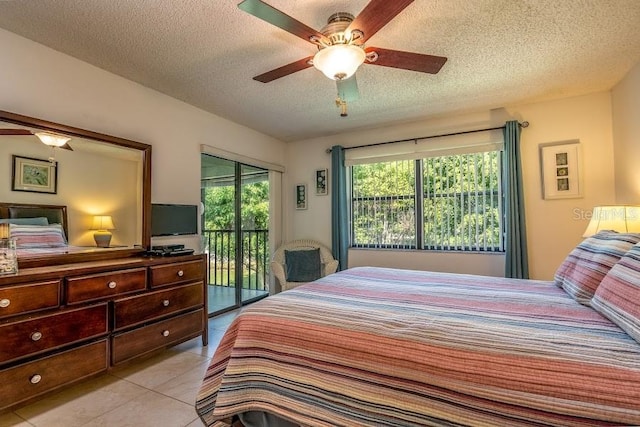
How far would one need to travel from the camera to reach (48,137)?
2232 millimetres

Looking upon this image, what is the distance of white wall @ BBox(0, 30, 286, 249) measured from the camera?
83.4 inches

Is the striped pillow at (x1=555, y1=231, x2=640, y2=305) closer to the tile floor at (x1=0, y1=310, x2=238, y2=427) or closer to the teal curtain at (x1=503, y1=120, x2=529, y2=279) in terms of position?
the teal curtain at (x1=503, y1=120, x2=529, y2=279)

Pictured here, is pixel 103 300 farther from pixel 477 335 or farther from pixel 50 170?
pixel 477 335

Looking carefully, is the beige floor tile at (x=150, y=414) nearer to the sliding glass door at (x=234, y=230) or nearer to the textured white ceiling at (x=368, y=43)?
the sliding glass door at (x=234, y=230)

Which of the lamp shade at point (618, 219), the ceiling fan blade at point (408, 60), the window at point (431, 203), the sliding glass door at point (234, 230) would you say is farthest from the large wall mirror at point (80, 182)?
the lamp shade at point (618, 219)

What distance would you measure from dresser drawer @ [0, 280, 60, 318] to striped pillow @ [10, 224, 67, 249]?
1.61ft

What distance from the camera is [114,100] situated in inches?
104

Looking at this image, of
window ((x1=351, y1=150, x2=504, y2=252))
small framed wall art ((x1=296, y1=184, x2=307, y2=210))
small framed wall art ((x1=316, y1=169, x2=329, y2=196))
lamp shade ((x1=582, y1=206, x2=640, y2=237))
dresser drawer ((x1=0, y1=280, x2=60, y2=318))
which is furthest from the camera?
small framed wall art ((x1=296, y1=184, x2=307, y2=210))

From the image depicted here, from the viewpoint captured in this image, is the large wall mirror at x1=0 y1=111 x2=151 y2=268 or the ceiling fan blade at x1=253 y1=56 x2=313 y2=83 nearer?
the ceiling fan blade at x1=253 y1=56 x2=313 y2=83

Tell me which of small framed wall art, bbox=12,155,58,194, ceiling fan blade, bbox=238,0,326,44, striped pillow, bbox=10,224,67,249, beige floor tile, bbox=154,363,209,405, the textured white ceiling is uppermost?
the textured white ceiling

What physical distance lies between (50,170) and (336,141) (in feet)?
10.4

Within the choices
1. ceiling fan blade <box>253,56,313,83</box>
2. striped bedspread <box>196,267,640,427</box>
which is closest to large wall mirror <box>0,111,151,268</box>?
ceiling fan blade <box>253,56,313,83</box>

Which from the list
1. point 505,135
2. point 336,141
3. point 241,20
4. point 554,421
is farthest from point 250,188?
point 554,421

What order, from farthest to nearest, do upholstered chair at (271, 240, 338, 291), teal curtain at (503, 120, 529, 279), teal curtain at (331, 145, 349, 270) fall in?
teal curtain at (331, 145, 349, 270)
upholstered chair at (271, 240, 338, 291)
teal curtain at (503, 120, 529, 279)
